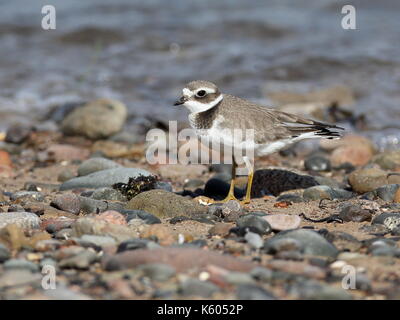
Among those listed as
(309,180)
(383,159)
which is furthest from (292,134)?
(383,159)

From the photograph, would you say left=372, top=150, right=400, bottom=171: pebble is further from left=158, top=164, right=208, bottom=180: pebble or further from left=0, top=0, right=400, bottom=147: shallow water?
left=158, top=164, right=208, bottom=180: pebble

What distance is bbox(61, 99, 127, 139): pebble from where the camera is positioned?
34.6 feet

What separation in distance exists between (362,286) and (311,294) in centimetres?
41

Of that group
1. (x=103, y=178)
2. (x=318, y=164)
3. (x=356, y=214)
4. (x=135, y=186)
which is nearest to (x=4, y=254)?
(x=135, y=186)

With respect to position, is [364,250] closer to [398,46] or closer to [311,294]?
[311,294]

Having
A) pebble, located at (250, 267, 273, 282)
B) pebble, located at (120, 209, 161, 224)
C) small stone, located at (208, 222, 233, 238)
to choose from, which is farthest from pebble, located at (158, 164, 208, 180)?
pebble, located at (250, 267, 273, 282)

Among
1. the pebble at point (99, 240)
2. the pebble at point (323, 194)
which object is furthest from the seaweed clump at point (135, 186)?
the pebble at point (99, 240)

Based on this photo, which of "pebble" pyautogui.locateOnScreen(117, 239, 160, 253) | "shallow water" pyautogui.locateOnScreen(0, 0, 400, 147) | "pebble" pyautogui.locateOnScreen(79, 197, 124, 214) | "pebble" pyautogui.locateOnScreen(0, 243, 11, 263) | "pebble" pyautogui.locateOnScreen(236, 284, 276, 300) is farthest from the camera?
"shallow water" pyautogui.locateOnScreen(0, 0, 400, 147)

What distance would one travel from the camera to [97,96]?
13234 millimetres

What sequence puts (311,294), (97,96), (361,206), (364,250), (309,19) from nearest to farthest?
(311,294) < (364,250) < (361,206) < (97,96) < (309,19)

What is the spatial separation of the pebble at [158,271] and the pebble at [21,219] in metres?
1.53

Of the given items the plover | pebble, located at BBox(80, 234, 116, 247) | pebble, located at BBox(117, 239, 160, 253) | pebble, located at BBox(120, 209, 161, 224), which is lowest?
pebble, located at BBox(120, 209, 161, 224)

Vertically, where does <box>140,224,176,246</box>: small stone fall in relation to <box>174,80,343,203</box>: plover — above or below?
below

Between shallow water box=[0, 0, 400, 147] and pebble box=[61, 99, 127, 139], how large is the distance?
4.05ft
